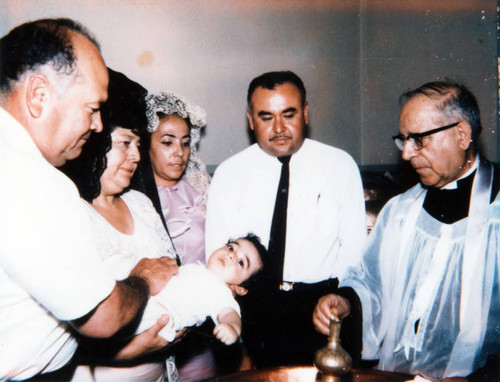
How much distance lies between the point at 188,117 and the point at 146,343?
1965 mm

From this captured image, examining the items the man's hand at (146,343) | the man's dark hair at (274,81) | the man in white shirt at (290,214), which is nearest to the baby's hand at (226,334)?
the man's hand at (146,343)

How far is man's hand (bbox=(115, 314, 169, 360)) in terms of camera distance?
1874 millimetres

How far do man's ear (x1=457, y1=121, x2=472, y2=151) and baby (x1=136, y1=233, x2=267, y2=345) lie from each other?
1.40 metres

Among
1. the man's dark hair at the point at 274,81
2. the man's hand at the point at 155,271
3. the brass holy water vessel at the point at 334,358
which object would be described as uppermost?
the man's dark hair at the point at 274,81

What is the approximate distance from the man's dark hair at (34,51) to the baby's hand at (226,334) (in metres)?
1.32

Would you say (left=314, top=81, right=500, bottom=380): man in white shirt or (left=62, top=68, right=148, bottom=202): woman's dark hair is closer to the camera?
(left=314, top=81, right=500, bottom=380): man in white shirt

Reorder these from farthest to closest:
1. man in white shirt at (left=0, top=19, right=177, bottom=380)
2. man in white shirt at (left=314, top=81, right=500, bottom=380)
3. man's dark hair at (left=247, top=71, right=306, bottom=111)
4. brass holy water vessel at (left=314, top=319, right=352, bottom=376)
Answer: man's dark hair at (left=247, top=71, right=306, bottom=111) < man in white shirt at (left=314, top=81, right=500, bottom=380) < brass holy water vessel at (left=314, top=319, right=352, bottom=376) < man in white shirt at (left=0, top=19, right=177, bottom=380)

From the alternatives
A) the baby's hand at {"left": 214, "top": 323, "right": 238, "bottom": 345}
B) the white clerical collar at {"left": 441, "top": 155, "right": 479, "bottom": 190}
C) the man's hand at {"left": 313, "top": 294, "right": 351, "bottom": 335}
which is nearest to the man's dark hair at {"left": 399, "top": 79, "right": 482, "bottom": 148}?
the white clerical collar at {"left": 441, "top": 155, "right": 479, "bottom": 190}

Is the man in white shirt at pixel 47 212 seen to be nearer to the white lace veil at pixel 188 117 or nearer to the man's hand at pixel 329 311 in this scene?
the man's hand at pixel 329 311

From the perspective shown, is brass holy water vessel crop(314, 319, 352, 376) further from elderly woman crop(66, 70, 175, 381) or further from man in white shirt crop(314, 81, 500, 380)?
elderly woman crop(66, 70, 175, 381)

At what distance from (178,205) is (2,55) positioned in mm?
1870

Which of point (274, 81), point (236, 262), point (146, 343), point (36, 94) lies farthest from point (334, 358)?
point (274, 81)

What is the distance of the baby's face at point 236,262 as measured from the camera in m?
2.39

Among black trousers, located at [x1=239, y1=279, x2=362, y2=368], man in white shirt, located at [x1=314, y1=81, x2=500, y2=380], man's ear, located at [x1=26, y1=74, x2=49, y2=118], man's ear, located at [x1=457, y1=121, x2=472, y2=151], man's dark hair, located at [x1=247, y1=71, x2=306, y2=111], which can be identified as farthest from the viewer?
man's dark hair, located at [x1=247, y1=71, x2=306, y2=111]
